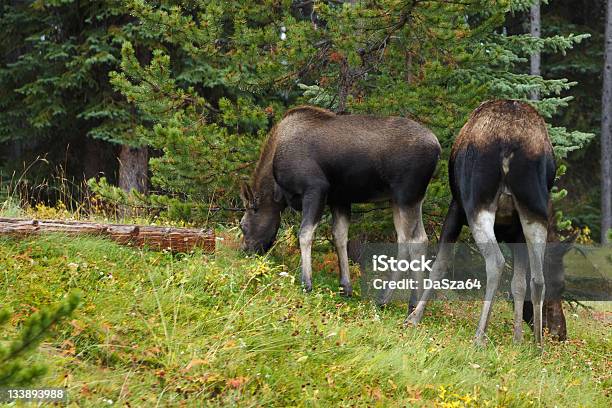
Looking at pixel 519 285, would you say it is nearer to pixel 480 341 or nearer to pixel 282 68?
pixel 480 341

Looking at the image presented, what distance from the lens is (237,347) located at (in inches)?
217

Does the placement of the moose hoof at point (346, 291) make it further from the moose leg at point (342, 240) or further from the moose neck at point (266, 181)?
the moose neck at point (266, 181)

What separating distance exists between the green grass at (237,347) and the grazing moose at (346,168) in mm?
1158

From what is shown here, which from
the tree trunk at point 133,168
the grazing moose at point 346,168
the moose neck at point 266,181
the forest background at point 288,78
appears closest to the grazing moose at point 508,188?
the grazing moose at point 346,168

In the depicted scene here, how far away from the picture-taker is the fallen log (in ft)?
24.5

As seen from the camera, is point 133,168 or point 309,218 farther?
point 133,168

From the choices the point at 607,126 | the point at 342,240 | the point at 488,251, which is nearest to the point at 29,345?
the point at 488,251

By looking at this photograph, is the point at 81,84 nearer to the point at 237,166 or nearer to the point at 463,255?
the point at 237,166

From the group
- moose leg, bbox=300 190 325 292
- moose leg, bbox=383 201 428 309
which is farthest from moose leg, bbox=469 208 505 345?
moose leg, bbox=300 190 325 292

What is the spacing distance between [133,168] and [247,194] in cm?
835

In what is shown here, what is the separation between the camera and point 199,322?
599 centimetres

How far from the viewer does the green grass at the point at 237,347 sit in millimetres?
5129

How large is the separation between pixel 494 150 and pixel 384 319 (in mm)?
2178

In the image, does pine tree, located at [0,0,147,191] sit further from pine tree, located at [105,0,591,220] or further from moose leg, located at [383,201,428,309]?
moose leg, located at [383,201,428,309]
